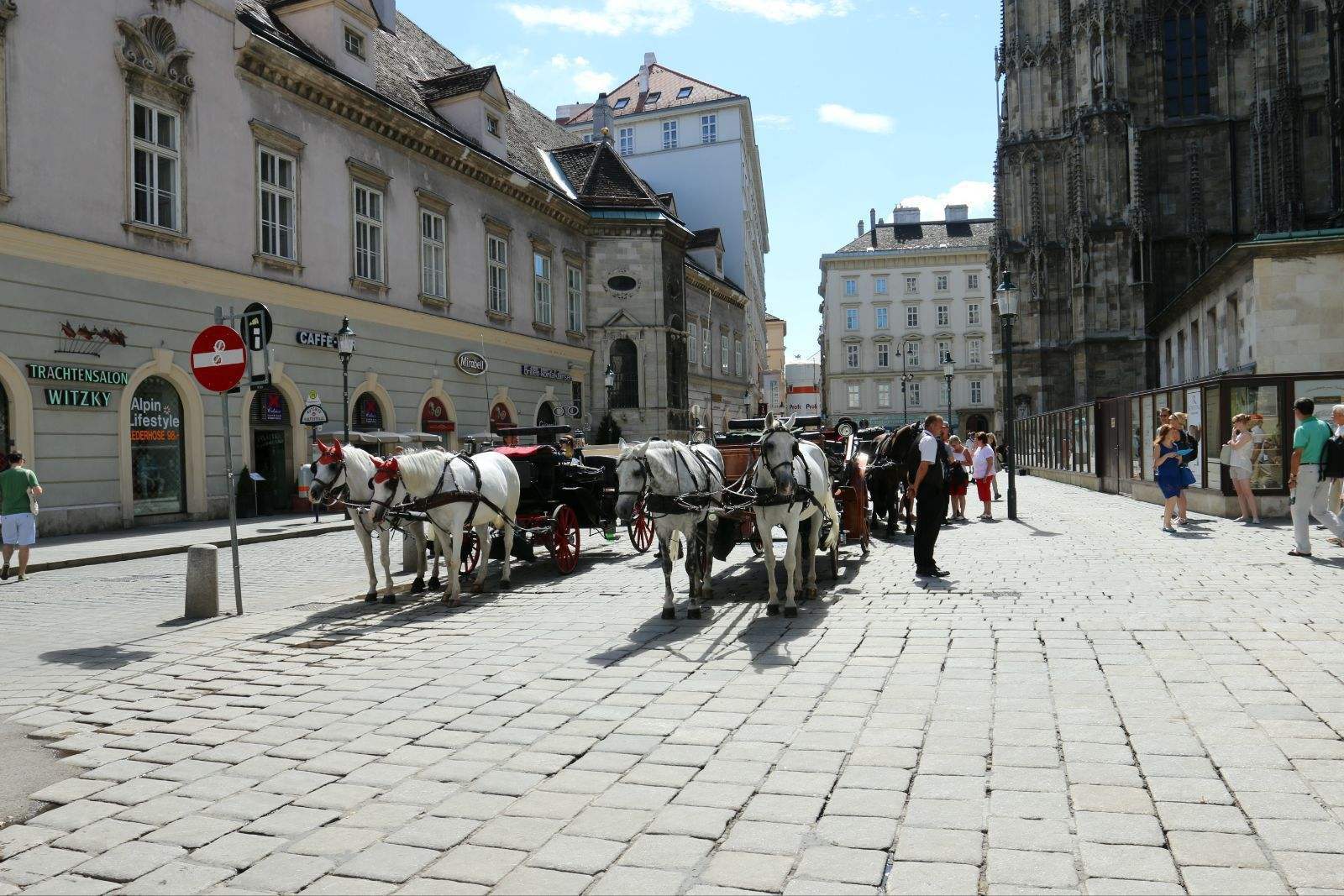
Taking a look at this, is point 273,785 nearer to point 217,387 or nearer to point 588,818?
point 588,818

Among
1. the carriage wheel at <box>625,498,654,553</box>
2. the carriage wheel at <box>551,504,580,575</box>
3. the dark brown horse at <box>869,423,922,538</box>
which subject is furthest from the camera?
the dark brown horse at <box>869,423,922,538</box>

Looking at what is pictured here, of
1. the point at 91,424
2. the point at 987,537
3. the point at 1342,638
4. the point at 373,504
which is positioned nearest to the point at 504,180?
the point at 91,424

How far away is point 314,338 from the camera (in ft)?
81.4

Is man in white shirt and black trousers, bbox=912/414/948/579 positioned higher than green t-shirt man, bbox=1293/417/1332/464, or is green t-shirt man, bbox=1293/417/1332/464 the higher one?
green t-shirt man, bbox=1293/417/1332/464

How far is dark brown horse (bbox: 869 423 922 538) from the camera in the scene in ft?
49.6

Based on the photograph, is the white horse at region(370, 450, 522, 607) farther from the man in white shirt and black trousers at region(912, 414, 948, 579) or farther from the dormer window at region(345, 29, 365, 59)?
the dormer window at region(345, 29, 365, 59)

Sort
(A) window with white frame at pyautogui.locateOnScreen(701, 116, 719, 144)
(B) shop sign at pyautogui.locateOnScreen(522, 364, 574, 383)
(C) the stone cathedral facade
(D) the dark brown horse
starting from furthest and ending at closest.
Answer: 1. (A) window with white frame at pyautogui.locateOnScreen(701, 116, 719, 144)
2. (C) the stone cathedral facade
3. (B) shop sign at pyautogui.locateOnScreen(522, 364, 574, 383)
4. (D) the dark brown horse

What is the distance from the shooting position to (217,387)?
954 centimetres

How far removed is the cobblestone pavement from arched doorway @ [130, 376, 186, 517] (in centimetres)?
1310

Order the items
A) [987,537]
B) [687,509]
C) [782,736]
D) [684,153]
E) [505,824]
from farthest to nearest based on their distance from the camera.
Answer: [684,153]
[987,537]
[687,509]
[782,736]
[505,824]

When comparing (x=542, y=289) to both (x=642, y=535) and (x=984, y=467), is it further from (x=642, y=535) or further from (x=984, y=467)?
(x=642, y=535)

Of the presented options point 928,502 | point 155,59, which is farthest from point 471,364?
point 928,502

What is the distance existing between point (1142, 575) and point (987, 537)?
18.0 feet

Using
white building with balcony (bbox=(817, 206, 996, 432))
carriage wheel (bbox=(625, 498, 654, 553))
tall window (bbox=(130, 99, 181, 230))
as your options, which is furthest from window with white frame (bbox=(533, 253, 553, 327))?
white building with balcony (bbox=(817, 206, 996, 432))
